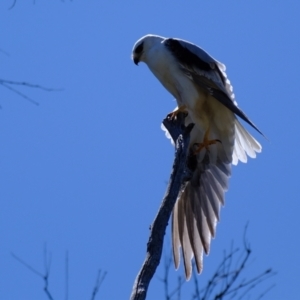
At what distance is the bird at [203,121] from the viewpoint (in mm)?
6738

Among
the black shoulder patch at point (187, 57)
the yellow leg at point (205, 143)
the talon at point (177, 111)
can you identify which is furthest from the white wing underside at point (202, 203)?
the black shoulder patch at point (187, 57)

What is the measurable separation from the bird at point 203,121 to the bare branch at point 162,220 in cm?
136

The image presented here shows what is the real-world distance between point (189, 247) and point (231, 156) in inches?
49.7

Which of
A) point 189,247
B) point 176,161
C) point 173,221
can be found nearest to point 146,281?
point 176,161

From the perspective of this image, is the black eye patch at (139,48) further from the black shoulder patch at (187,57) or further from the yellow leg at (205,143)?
the yellow leg at (205,143)

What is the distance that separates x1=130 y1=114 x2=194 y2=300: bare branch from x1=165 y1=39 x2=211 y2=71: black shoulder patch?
1554mm

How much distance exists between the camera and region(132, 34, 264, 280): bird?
6.74 m

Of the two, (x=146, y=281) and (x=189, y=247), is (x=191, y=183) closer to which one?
(x=189, y=247)

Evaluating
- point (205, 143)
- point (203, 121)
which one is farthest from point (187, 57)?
point (205, 143)

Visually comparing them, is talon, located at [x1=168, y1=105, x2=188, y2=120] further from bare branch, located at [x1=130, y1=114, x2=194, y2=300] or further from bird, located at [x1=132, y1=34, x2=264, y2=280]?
bare branch, located at [x1=130, y1=114, x2=194, y2=300]

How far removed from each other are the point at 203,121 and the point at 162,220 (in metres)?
2.64

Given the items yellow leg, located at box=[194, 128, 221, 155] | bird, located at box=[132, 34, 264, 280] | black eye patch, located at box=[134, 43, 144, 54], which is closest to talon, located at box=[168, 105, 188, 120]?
bird, located at box=[132, 34, 264, 280]

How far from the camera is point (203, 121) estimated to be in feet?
23.0

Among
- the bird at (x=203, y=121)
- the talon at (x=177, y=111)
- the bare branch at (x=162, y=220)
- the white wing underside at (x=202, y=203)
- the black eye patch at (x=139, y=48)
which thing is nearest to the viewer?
the bare branch at (x=162, y=220)
